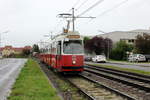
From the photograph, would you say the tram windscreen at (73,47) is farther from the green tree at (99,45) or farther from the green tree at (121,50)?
the green tree at (99,45)

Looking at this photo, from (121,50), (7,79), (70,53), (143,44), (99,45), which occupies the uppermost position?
(99,45)

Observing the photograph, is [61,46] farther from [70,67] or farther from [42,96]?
[42,96]

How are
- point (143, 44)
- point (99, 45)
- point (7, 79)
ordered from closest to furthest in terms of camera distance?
1. point (7, 79)
2. point (143, 44)
3. point (99, 45)

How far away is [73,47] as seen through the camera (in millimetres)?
21344

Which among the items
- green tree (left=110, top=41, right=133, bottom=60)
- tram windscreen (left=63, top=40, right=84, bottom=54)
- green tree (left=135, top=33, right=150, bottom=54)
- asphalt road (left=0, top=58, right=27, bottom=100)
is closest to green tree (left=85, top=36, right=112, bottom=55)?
green tree (left=110, top=41, right=133, bottom=60)

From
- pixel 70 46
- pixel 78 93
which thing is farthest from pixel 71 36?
pixel 78 93

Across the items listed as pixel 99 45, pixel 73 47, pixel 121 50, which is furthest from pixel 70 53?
pixel 99 45

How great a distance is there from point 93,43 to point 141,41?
67.3ft

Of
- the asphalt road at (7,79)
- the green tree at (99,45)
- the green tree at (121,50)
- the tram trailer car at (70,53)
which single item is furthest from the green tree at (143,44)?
the tram trailer car at (70,53)

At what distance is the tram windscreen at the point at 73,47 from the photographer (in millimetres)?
21188

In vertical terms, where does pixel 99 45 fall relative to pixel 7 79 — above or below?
above

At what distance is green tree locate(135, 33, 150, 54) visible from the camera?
6862cm

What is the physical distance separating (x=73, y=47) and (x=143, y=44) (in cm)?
5042

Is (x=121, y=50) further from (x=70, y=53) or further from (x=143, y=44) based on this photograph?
(x=70, y=53)
